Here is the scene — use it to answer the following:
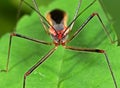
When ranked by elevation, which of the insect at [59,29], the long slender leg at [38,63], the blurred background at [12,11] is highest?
the blurred background at [12,11]

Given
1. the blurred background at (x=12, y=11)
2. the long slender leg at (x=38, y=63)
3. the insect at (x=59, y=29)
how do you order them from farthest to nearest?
the blurred background at (x=12, y=11) → the insect at (x=59, y=29) → the long slender leg at (x=38, y=63)

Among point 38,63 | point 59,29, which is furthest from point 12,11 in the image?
point 38,63

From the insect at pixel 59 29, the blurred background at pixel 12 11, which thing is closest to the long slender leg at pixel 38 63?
the insect at pixel 59 29

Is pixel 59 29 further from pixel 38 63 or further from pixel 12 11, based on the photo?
pixel 12 11

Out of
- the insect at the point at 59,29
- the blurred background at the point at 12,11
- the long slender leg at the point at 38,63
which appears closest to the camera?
the long slender leg at the point at 38,63

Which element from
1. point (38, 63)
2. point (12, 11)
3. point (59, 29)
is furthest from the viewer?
point (12, 11)

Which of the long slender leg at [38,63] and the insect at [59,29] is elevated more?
the insect at [59,29]

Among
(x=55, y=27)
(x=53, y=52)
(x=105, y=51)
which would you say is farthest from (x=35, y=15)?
(x=105, y=51)

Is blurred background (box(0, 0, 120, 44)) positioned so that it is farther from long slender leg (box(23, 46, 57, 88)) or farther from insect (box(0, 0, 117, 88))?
long slender leg (box(23, 46, 57, 88))

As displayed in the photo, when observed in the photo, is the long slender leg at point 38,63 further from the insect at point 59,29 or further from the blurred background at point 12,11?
the blurred background at point 12,11

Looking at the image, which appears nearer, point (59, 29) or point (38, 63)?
point (38, 63)

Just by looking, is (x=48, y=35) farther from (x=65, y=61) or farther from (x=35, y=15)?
(x=65, y=61)
